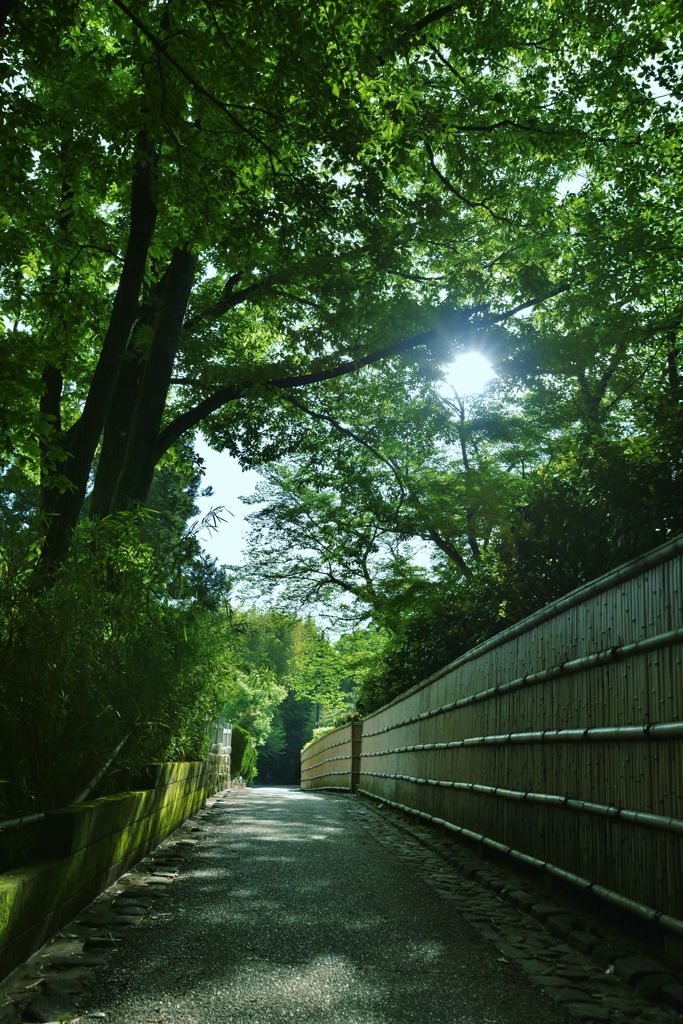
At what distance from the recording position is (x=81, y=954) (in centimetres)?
372

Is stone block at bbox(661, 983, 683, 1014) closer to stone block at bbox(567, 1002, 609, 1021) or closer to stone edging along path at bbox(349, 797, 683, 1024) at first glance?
stone edging along path at bbox(349, 797, 683, 1024)

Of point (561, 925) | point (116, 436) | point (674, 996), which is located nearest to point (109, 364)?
point (116, 436)

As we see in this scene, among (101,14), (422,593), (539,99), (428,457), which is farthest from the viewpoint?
(428,457)

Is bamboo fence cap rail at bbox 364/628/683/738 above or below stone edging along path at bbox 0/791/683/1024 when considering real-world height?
above

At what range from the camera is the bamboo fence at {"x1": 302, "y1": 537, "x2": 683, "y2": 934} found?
381 centimetres

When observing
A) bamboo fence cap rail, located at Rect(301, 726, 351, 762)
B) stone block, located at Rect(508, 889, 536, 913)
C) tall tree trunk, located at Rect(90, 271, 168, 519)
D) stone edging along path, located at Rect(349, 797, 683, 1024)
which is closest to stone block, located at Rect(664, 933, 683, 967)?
stone edging along path, located at Rect(349, 797, 683, 1024)

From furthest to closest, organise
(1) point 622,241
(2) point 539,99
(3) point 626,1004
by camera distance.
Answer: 1. (1) point 622,241
2. (2) point 539,99
3. (3) point 626,1004

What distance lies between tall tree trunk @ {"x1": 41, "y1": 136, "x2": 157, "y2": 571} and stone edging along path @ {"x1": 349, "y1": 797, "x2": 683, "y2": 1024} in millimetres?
4872

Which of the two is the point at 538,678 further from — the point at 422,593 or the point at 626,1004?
the point at 422,593

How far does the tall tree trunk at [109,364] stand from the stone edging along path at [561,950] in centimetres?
487

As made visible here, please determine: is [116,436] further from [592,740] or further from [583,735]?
[592,740]

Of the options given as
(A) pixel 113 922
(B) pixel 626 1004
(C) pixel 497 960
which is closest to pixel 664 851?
(B) pixel 626 1004

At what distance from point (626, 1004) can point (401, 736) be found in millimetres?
9677

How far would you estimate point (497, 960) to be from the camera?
3.92 m
